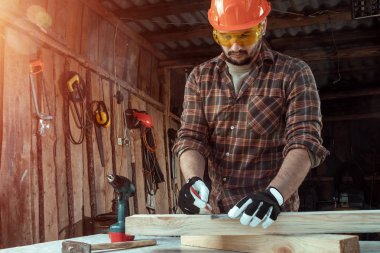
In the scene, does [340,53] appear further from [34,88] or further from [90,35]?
[34,88]

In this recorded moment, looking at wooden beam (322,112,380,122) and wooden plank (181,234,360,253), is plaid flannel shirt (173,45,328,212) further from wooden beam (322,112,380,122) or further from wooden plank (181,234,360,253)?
wooden beam (322,112,380,122)

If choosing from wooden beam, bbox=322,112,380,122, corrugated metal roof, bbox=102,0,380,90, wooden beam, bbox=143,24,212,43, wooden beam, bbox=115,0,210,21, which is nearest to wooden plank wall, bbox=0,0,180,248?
wooden beam, bbox=115,0,210,21

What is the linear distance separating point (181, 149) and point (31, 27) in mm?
3303

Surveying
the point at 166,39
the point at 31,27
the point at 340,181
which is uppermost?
the point at 166,39

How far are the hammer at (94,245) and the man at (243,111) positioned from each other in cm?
50

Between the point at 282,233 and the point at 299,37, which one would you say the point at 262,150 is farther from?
the point at 299,37

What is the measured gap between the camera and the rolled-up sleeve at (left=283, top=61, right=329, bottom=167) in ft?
8.97

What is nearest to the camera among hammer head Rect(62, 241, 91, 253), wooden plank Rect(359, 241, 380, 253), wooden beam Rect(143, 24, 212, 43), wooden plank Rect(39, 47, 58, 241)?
wooden plank Rect(359, 241, 380, 253)

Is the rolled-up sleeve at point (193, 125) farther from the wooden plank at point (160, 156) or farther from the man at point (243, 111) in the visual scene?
the wooden plank at point (160, 156)

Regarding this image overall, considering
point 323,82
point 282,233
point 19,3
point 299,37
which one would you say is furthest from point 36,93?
point 323,82

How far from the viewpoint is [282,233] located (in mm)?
2256

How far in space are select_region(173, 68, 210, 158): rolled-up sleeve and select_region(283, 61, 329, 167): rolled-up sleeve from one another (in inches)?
22.2

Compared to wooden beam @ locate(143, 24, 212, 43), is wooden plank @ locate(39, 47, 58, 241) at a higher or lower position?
lower

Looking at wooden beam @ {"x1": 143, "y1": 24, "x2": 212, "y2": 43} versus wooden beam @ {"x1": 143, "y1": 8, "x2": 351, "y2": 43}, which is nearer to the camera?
wooden beam @ {"x1": 143, "y1": 8, "x2": 351, "y2": 43}
